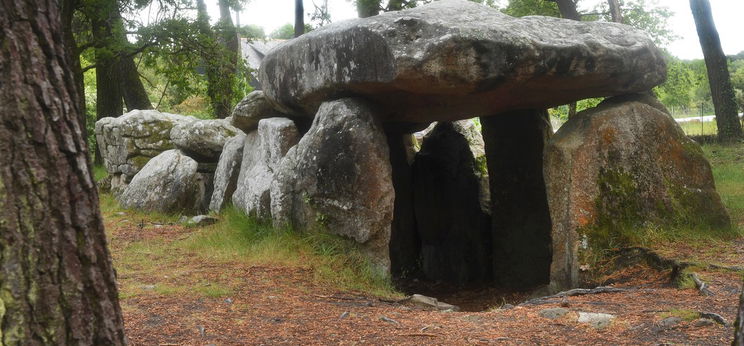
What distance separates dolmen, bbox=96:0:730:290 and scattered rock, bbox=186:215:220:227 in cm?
49

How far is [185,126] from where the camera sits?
10961mm

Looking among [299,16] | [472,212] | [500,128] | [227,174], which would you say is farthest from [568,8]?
[227,174]

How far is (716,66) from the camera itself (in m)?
12.8

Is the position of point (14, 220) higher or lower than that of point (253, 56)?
lower

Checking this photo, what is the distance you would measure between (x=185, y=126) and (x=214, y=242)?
12.4ft

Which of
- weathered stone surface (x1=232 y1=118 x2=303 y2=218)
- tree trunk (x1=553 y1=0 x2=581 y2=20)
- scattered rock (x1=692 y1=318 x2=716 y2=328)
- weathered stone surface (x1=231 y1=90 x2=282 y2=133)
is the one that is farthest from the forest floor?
tree trunk (x1=553 y1=0 x2=581 y2=20)

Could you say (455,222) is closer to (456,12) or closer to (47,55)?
(456,12)

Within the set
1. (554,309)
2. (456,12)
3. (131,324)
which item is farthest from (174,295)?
(456,12)

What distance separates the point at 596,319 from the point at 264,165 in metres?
4.92

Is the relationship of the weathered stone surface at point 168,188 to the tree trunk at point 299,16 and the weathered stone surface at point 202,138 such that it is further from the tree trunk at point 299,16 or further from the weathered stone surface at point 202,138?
the tree trunk at point 299,16

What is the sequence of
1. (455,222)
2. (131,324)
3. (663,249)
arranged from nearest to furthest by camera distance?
(131,324)
(663,249)
(455,222)

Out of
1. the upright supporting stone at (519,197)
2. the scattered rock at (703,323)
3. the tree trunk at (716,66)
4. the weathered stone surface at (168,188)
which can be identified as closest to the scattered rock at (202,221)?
the weathered stone surface at (168,188)

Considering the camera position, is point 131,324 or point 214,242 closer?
point 131,324

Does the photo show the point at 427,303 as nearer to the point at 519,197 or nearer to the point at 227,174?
the point at 519,197
